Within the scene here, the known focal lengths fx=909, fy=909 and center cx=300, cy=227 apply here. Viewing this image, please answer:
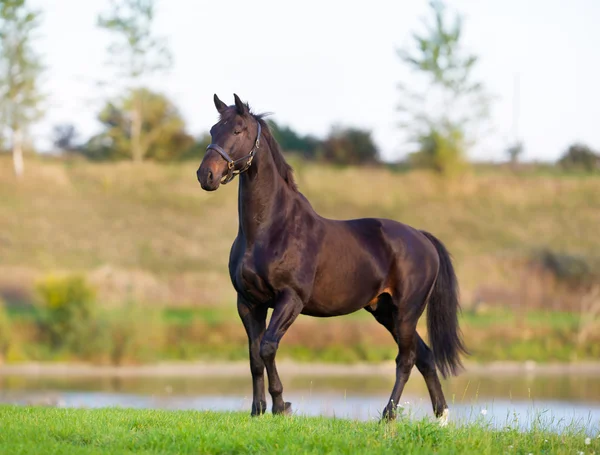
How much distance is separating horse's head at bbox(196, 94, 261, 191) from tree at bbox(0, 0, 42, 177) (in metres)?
36.2

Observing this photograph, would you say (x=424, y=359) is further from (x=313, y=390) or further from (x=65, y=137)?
(x=65, y=137)

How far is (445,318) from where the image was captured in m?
9.92

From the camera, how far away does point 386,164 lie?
175ft

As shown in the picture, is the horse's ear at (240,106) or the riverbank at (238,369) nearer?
the horse's ear at (240,106)

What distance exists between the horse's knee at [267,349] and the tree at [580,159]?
1965 inches

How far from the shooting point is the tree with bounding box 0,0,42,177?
42531 millimetres

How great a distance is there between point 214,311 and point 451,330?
73.3 ft

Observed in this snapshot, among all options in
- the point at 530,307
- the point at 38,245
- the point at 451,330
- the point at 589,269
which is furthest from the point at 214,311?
the point at 451,330

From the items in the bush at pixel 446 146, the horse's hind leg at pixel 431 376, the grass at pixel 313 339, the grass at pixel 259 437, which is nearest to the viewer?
the grass at pixel 259 437

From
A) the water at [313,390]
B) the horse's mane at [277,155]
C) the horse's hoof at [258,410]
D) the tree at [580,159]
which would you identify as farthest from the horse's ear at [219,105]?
the tree at [580,159]

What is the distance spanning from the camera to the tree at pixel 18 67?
4253 cm

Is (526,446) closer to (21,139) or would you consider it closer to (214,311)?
(214,311)

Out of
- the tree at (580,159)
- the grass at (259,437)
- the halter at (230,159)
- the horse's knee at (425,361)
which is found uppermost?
the tree at (580,159)

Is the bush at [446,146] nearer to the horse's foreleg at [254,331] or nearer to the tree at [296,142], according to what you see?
the tree at [296,142]
